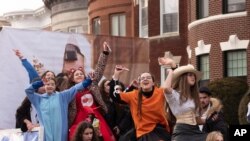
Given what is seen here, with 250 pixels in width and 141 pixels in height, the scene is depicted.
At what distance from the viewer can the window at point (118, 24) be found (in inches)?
1077

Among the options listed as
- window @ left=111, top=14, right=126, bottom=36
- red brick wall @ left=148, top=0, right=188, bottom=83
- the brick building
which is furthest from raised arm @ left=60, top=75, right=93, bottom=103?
window @ left=111, top=14, right=126, bottom=36

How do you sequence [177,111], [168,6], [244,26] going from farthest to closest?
[168,6] → [244,26] → [177,111]

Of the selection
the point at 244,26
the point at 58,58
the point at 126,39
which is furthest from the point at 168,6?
the point at 58,58

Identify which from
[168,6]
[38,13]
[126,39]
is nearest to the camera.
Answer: [126,39]

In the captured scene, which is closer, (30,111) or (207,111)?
(207,111)

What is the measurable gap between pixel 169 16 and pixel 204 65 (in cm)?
396

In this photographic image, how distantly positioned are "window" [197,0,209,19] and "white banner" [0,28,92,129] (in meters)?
10.3

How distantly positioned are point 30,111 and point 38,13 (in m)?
37.9

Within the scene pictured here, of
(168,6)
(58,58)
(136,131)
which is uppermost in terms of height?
(168,6)

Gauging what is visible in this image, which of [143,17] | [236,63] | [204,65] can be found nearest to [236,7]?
[236,63]

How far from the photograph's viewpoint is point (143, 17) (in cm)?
2552

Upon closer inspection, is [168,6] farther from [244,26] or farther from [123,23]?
[244,26]

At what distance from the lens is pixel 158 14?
24234mm

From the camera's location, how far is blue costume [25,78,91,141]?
8094mm
